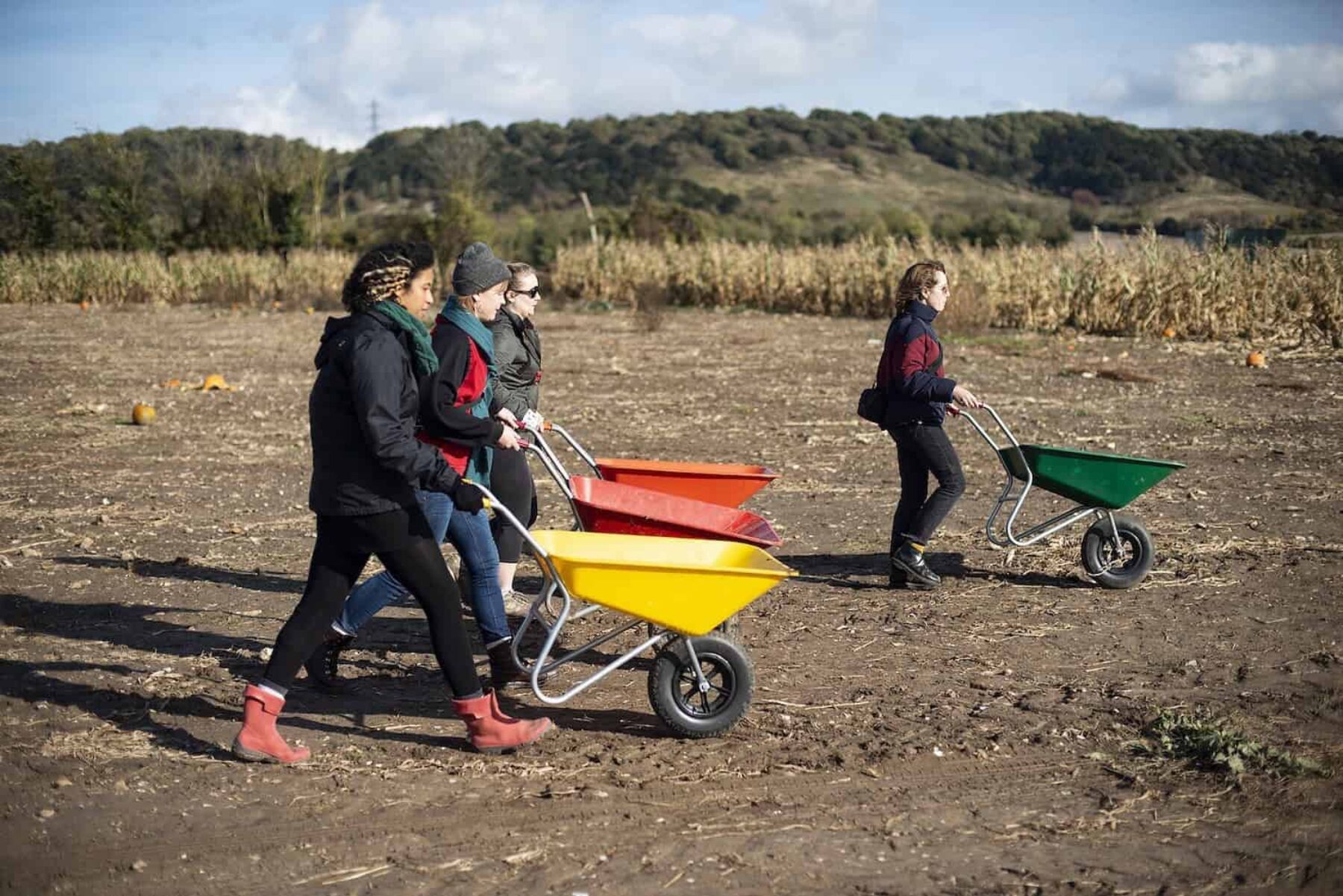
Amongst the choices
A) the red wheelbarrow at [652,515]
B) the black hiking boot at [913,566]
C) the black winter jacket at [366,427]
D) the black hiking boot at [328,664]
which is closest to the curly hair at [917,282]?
the black hiking boot at [913,566]

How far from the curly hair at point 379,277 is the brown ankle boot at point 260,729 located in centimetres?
138

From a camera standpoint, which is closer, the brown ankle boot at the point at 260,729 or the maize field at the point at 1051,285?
the brown ankle boot at the point at 260,729

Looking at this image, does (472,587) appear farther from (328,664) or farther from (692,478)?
(692,478)

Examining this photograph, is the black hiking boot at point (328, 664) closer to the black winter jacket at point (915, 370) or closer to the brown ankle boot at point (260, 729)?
the brown ankle boot at point (260, 729)

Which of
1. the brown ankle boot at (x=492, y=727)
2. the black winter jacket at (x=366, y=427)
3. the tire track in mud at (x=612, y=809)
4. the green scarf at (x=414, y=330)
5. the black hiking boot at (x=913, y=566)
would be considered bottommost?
the tire track in mud at (x=612, y=809)

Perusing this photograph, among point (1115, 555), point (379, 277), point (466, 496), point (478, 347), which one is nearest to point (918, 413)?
point (1115, 555)

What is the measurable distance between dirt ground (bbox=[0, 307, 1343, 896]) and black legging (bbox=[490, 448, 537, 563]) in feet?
2.21

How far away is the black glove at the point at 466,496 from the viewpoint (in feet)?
13.7

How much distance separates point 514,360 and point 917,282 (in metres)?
2.14

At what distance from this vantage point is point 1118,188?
7444 centimetres

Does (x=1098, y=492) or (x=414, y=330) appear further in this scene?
(x=1098, y=492)

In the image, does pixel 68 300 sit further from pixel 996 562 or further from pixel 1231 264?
pixel 996 562

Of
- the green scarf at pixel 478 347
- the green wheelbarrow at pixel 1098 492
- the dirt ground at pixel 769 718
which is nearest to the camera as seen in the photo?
the dirt ground at pixel 769 718

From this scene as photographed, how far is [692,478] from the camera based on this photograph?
552 centimetres
